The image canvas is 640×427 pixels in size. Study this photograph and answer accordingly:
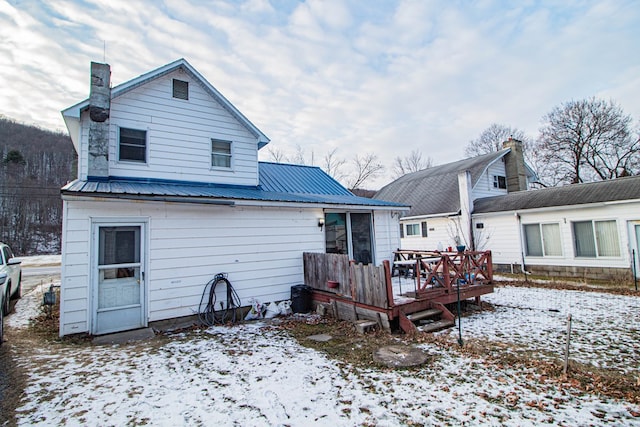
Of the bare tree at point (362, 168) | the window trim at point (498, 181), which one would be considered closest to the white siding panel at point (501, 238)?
the window trim at point (498, 181)

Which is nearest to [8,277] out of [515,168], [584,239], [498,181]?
[584,239]

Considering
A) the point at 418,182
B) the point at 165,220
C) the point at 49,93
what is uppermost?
the point at 49,93

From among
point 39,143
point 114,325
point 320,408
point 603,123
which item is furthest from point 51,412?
point 39,143

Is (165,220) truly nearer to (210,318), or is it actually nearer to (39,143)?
(210,318)

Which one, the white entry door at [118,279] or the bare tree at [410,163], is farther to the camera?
the bare tree at [410,163]

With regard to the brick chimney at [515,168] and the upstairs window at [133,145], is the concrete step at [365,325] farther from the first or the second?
the brick chimney at [515,168]

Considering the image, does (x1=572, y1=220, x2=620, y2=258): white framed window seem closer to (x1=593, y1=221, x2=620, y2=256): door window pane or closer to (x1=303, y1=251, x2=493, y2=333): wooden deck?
(x1=593, y1=221, x2=620, y2=256): door window pane

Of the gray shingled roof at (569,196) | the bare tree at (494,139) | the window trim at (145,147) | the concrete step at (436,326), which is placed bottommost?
the concrete step at (436,326)

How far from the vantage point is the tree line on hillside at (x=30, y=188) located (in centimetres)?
3450

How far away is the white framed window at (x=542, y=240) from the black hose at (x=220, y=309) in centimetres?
1420

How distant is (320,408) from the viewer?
11.3ft

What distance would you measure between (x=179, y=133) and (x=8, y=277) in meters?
6.14

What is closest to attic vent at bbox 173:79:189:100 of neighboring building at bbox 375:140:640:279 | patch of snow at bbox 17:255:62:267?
neighboring building at bbox 375:140:640:279

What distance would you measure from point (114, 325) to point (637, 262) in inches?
678
